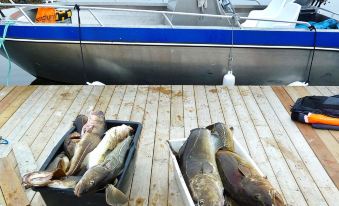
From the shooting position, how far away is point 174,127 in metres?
3.62

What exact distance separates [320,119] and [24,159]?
113 inches

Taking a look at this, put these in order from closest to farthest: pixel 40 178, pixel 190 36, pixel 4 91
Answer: pixel 40 178 → pixel 4 91 → pixel 190 36

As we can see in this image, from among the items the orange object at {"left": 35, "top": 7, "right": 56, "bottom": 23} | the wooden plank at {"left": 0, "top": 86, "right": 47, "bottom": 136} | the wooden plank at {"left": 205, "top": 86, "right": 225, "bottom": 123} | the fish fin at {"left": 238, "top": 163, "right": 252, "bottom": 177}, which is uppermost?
the fish fin at {"left": 238, "top": 163, "right": 252, "bottom": 177}

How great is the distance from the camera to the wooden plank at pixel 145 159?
8.50 feet

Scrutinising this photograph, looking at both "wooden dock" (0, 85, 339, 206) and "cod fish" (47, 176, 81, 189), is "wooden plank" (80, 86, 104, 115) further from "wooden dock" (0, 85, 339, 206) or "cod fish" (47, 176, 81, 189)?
"cod fish" (47, 176, 81, 189)

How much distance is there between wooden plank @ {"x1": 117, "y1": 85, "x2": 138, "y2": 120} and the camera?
12.9ft

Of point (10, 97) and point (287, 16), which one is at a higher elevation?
point (287, 16)

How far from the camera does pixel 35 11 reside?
21.2 ft

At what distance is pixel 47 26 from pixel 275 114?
11.4 feet

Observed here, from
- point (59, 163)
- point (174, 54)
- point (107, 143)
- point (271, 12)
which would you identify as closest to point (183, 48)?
point (174, 54)

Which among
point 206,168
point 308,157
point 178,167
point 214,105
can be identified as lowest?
point 214,105

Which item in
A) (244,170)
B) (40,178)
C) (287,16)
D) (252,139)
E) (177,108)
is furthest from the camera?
(287,16)

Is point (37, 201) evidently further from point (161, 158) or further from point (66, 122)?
point (66, 122)

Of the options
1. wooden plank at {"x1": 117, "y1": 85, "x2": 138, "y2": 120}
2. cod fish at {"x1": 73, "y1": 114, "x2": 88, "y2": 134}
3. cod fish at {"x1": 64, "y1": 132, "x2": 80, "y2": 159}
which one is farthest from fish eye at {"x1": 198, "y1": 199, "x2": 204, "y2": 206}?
wooden plank at {"x1": 117, "y1": 85, "x2": 138, "y2": 120}
